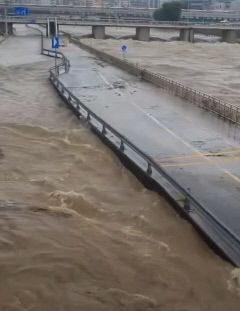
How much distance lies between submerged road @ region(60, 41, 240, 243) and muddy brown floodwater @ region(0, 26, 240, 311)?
1.38 meters

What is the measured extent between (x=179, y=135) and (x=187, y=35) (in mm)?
99455

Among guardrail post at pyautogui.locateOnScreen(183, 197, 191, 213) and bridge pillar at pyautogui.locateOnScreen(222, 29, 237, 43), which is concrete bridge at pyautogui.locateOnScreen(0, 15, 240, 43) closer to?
bridge pillar at pyautogui.locateOnScreen(222, 29, 237, 43)

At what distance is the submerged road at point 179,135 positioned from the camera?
44.4ft

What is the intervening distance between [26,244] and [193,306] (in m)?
3.65

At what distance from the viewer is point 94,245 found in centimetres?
1039

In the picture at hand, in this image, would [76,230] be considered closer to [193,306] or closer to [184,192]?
[184,192]

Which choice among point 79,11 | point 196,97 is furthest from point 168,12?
point 196,97

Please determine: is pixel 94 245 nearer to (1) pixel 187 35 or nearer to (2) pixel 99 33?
(2) pixel 99 33

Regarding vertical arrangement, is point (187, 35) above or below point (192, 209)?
above

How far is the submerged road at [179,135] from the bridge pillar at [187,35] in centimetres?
8222

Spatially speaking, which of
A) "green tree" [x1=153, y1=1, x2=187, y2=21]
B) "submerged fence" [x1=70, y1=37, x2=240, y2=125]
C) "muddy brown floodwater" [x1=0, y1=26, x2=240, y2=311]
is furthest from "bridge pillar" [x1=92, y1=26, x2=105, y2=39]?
"muddy brown floodwater" [x1=0, y1=26, x2=240, y2=311]

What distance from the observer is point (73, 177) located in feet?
48.5

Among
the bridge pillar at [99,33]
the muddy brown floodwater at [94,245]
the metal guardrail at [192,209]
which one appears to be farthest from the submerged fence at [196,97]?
the bridge pillar at [99,33]

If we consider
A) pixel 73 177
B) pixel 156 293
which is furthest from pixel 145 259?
pixel 73 177
